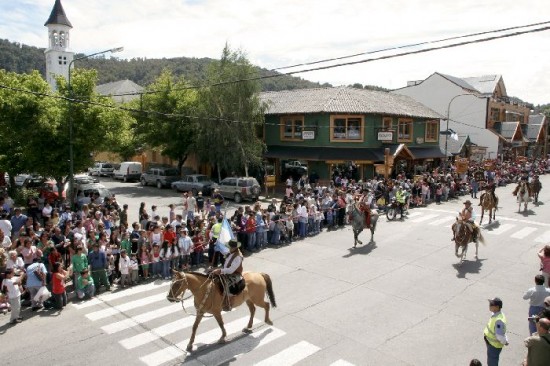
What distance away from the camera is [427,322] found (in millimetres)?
10172

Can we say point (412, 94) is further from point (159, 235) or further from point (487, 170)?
point (159, 235)

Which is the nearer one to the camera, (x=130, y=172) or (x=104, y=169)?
(x=130, y=172)

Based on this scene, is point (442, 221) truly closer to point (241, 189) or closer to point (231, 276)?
point (241, 189)

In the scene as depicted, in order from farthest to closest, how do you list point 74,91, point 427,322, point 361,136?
point 361,136 < point 74,91 < point 427,322

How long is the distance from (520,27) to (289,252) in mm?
10732

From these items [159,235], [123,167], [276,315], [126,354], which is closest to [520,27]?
[276,315]

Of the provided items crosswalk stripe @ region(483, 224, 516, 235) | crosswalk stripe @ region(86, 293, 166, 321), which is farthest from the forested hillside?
crosswalk stripe @ region(86, 293, 166, 321)

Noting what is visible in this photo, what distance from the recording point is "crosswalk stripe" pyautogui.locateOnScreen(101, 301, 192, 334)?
9.93 metres

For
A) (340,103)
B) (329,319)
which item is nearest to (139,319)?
(329,319)

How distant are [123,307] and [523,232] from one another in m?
17.1

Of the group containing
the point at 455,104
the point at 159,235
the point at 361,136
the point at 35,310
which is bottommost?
the point at 35,310

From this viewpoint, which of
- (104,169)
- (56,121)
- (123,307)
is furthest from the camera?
(104,169)

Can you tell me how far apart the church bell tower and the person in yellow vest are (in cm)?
6358

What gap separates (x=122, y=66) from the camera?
154 meters
